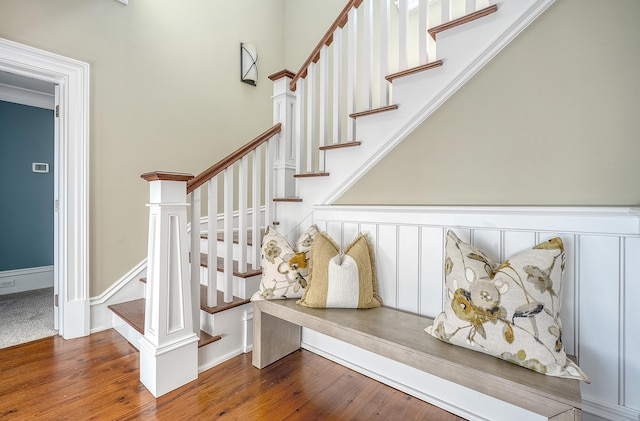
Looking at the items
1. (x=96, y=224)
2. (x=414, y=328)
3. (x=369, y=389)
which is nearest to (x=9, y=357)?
(x=96, y=224)

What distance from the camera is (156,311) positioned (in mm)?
1607

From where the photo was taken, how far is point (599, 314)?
1.19m

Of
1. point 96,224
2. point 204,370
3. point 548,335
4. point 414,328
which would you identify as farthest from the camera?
point 96,224

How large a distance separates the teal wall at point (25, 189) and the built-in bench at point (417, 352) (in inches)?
132

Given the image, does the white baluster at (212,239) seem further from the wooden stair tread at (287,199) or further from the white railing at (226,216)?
the wooden stair tread at (287,199)

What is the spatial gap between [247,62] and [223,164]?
6.17 feet

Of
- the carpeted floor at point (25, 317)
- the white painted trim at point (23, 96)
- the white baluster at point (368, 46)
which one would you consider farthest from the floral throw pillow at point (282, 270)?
the white painted trim at point (23, 96)

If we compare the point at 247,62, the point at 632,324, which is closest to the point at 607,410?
the point at 632,324

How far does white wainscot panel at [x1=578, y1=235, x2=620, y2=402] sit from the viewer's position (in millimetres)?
1168

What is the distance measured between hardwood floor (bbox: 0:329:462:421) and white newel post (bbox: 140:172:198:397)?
107mm

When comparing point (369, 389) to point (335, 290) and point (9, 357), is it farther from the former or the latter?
point (9, 357)

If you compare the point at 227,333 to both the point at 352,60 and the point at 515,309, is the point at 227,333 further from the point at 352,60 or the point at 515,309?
the point at 352,60

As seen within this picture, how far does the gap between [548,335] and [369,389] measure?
0.94 metres

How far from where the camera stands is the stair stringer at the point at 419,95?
1.42 meters
